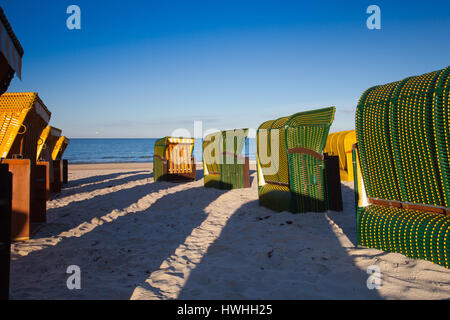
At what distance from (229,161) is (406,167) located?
25.1 feet

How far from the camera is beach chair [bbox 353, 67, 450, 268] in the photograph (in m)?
3.10

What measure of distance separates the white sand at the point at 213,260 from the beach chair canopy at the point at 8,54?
2.14 meters

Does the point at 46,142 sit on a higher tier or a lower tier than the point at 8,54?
lower

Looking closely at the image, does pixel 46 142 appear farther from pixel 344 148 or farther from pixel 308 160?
pixel 344 148

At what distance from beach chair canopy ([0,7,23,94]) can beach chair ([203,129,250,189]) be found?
812 cm

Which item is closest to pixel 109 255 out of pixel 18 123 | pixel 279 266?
pixel 279 266

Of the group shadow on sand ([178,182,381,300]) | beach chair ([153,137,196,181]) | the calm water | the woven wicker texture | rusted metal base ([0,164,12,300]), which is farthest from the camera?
the calm water

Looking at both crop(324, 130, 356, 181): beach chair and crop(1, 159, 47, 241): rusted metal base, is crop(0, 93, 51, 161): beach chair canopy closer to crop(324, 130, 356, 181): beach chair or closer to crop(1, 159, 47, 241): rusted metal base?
crop(1, 159, 47, 241): rusted metal base

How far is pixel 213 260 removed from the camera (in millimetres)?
3945

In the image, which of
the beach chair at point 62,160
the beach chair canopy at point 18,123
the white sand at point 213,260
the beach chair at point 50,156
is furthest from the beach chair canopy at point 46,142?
the beach chair canopy at point 18,123

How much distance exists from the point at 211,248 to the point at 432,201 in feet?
9.71

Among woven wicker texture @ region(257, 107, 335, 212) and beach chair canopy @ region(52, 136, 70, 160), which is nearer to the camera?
woven wicker texture @ region(257, 107, 335, 212)

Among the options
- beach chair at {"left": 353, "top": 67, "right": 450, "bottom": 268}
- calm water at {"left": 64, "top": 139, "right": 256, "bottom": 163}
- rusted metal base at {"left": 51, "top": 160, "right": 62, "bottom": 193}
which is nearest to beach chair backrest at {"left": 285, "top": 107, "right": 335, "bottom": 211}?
beach chair at {"left": 353, "top": 67, "right": 450, "bottom": 268}
